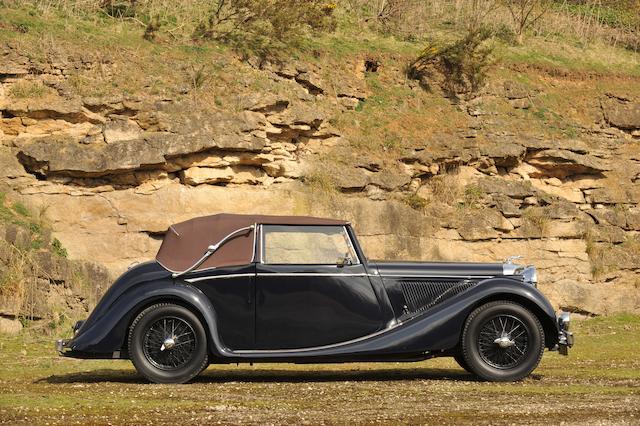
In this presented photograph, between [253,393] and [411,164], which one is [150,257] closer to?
[411,164]

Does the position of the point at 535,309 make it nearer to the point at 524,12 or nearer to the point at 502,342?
the point at 502,342

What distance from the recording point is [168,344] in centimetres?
1018

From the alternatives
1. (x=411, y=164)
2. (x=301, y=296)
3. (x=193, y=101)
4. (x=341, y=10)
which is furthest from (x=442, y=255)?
(x=301, y=296)

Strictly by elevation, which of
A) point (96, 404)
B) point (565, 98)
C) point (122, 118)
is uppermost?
point (565, 98)

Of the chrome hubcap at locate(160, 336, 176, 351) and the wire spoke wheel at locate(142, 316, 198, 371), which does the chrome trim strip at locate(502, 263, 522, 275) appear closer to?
the wire spoke wheel at locate(142, 316, 198, 371)

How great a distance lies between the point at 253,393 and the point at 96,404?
158 centimetres

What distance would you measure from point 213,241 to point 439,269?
2.49 metres

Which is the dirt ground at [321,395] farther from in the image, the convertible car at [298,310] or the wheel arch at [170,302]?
the wheel arch at [170,302]

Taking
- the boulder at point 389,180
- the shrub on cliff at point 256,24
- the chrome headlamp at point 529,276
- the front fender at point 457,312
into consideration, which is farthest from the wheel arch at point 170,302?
the shrub on cliff at point 256,24

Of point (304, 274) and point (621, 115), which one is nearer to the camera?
point (304, 274)

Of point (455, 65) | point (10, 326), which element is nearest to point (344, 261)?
point (10, 326)

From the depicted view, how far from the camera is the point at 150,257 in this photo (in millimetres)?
19859

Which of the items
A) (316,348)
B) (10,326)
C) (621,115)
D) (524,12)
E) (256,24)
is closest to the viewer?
(316,348)

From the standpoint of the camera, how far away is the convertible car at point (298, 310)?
1021cm
